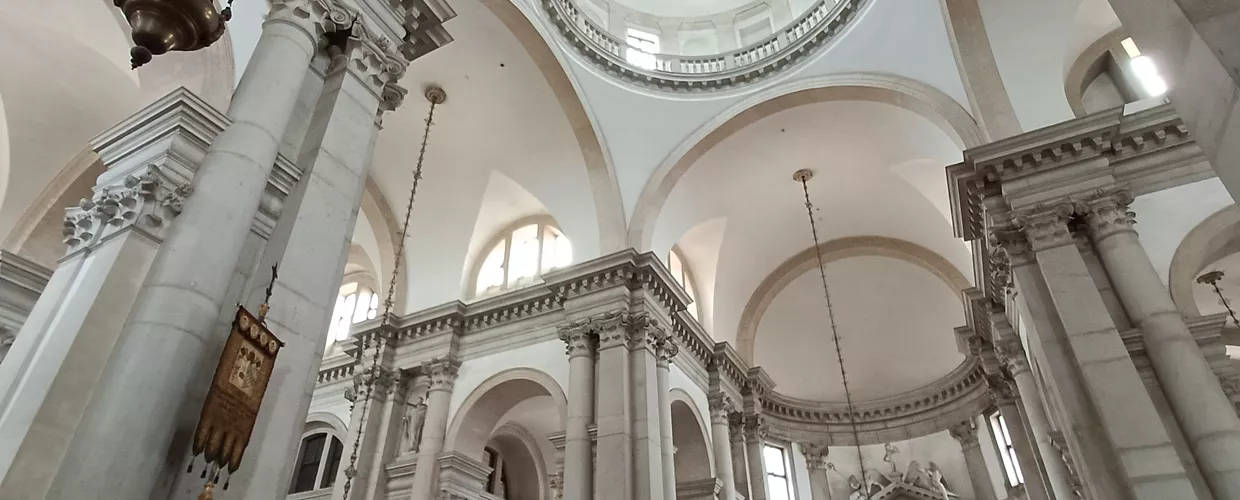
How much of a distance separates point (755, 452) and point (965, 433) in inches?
225

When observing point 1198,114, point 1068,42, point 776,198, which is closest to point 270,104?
point 1198,114

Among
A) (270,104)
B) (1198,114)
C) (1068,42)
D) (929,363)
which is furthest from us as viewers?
(929,363)

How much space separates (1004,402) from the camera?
46.0ft

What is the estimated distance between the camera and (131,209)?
16.6 ft

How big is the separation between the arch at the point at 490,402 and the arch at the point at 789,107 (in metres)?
3.13

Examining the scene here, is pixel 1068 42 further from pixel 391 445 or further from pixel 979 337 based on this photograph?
pixel 391 445

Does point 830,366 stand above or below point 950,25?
below

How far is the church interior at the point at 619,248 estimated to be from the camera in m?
4.32

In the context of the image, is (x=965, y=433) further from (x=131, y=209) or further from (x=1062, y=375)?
(x=131, y=209)

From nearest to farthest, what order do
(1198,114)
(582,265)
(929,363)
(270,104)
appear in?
(1198,114)
(270,104)
(582,265)
(929,363)

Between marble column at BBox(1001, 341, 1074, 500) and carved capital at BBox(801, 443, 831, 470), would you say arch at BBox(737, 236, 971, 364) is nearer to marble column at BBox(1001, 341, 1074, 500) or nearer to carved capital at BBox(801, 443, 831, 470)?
carved capital at BBox(801, 443, 831, 470)

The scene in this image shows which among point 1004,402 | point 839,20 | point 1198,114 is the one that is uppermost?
point 839,20

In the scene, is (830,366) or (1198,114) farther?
(830,366)

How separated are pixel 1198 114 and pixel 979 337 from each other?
42.9 ft
